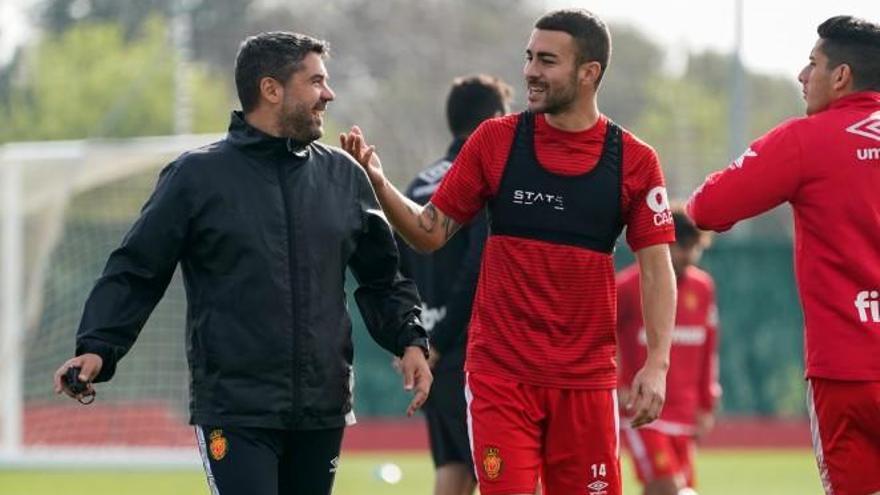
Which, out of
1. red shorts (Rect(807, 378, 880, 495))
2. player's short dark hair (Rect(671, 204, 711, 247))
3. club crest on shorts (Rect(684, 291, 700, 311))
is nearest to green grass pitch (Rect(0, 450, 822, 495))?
club crest on shorts (Rect(684, 291, 700, 311))

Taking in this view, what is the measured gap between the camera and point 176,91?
72.2 feet

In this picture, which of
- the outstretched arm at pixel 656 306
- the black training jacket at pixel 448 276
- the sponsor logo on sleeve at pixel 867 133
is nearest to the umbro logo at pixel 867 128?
the sponsor logo on sleeve at pixel 867 133

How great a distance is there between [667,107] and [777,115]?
7.42 meters

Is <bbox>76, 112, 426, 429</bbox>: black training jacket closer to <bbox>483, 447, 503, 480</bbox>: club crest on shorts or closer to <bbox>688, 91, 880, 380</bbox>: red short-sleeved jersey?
<bbox>483, 447, 503, 480</bbox>: club crest on shorts

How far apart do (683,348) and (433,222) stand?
4.94 meters

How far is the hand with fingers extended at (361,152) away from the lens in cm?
716

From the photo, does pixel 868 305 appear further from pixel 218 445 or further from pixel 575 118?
pixel 218 445

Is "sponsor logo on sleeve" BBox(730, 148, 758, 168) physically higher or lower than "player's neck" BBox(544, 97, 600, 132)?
lower

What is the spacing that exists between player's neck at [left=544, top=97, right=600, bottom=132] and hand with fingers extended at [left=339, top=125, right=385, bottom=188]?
2.31 ft

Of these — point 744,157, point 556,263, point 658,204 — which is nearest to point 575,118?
point 658,204

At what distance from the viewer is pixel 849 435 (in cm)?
719

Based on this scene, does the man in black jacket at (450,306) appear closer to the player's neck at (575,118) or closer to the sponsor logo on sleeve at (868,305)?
the player's neck at (575,118)

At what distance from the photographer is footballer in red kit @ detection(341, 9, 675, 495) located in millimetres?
7438

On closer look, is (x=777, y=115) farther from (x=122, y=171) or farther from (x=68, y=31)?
(x=122, y=171)
